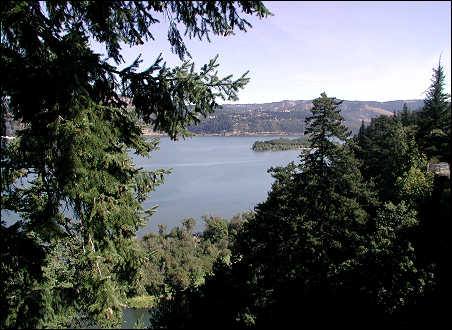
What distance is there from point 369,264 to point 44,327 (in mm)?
11595

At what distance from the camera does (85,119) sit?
10.8 feet

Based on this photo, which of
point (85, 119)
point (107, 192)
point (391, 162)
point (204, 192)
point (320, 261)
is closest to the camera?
point (85, 119)

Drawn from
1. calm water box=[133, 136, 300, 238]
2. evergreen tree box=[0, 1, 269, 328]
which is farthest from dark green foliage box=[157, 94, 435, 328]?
calm water box=[133, 136, 300, 238]

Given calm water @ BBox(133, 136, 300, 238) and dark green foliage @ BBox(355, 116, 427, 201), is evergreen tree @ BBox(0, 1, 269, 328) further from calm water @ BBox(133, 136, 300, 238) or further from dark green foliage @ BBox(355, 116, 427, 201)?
calm water @ BBox(133, 136, 300, 238)

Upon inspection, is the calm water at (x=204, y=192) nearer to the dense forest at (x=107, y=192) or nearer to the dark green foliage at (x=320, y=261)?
the dark green foliage at (x=320, y=261)

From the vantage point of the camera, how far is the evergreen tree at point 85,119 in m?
3.18

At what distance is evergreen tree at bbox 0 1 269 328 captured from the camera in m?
3.18

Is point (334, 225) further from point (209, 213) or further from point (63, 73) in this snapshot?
point (209, 213)

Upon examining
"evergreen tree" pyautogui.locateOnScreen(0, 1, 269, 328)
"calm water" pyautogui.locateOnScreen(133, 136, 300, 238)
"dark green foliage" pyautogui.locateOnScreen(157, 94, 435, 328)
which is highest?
"evergreen tree" pyautogui.locateOnScreen(0, 1, 269, 328)

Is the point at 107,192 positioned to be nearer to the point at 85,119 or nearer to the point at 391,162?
the point at 85,119

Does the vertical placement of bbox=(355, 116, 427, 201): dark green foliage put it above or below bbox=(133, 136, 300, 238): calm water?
above

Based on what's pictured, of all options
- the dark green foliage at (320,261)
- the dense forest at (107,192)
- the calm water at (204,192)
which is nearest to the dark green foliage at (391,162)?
the dark green foliage at (320,261)

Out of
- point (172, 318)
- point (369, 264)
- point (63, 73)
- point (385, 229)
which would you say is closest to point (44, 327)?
point (63, 73)

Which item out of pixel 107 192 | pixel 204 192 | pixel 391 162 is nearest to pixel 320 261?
pixel 107 192
